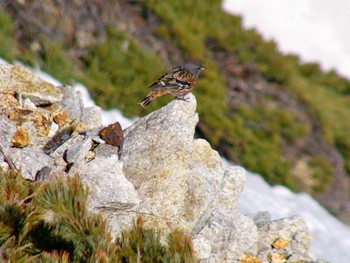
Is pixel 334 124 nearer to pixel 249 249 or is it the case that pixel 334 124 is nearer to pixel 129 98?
pixel 129 98

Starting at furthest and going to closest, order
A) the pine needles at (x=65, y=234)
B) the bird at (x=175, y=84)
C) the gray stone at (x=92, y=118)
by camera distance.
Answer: the bird at (x=175, y=84), the gray stone at (x=92, y=118), the pine needles at (x=65, y=234)

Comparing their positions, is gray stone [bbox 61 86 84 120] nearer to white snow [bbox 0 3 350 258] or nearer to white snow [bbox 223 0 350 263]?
white snow [bbox 223 0 350 263]

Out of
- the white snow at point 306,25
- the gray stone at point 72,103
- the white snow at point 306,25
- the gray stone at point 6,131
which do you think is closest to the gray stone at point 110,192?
the gray stone at point 6,131

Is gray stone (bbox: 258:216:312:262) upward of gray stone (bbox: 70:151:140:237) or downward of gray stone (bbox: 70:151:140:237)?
downward

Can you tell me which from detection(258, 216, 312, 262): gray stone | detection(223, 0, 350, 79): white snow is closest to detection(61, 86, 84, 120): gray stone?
detection(258, 216, 312, 262): gray stone

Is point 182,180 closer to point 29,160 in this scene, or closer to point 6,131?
point 29,160

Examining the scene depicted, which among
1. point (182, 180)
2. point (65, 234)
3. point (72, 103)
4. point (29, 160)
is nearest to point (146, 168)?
point (182, 180)

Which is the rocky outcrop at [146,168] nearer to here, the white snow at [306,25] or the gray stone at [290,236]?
the gray stone at [290,236]

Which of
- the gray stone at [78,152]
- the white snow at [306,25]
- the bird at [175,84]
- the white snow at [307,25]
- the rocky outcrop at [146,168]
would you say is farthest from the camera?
the white snow at [307,25]

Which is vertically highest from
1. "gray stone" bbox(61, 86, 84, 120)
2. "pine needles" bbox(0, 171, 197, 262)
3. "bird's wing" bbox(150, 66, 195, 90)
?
"pine needles" bbox(0, 171, 197, 262)
